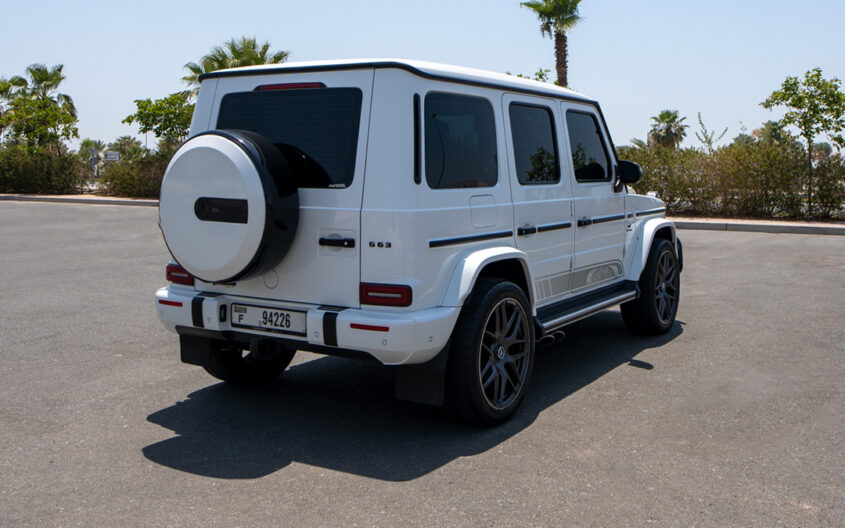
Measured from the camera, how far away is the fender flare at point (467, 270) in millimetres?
4324

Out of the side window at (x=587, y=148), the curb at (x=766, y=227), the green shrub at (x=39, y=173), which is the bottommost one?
the curb at (x=766, y=227)

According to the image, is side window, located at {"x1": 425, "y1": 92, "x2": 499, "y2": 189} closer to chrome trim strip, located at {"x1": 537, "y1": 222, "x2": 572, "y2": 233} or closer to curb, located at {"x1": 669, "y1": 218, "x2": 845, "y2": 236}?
chrome trim strip, located at {"x1": 537, "y1": 222, "x2": 572, "y2": 233}

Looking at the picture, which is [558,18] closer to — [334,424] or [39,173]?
[39,173]

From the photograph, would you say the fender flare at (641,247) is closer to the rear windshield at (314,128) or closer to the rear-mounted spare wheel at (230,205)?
the rear windshield at (314,128)

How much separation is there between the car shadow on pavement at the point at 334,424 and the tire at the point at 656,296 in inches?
26.8

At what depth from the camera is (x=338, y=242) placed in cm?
427

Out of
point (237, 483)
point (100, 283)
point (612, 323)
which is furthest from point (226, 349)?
point (100, 283)

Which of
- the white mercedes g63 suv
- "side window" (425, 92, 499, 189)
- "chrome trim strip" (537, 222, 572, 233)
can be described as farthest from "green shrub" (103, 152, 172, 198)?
"side window" (425, 92, 499, 189)

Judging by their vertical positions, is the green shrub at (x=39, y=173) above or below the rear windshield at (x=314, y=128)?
above

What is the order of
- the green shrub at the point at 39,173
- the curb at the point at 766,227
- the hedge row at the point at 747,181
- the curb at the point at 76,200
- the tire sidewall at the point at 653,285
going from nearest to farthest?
1. the tire sidewall at the point at 653,285
2. the curb at the point at 766,227
3. the hedge row at the point at 747,181
4. the curb at the point at 76,200
5. the green shrub at the point at 39,173

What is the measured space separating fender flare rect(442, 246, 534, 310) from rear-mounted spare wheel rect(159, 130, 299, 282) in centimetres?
91

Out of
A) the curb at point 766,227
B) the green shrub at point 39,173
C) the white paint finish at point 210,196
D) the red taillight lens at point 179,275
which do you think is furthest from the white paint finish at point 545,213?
the green shrub at point 39,173

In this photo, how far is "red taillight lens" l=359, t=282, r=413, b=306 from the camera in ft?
13.6

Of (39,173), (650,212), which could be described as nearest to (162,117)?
(39,173)
